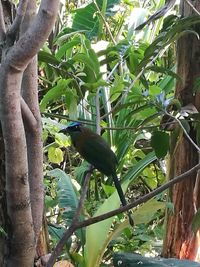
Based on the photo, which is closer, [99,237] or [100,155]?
[100,155]

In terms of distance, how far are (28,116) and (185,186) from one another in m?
0.87

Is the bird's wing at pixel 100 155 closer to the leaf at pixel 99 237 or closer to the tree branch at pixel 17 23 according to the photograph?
the leaf at pixel 99 237

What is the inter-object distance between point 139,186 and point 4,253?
184 centimetres

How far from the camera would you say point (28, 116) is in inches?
33.4

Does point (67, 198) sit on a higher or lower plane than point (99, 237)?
higher

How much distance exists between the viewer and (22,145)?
766mm

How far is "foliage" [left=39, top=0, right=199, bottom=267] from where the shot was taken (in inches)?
51.9

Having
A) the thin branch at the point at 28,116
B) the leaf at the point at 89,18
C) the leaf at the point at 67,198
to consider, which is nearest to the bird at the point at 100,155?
the leaf at the point at 67,198

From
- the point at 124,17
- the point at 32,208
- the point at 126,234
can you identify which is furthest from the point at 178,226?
the point at 124,17

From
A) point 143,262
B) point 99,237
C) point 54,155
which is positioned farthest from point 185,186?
point 54,155

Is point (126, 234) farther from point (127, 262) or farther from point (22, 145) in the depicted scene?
point (22, 145)

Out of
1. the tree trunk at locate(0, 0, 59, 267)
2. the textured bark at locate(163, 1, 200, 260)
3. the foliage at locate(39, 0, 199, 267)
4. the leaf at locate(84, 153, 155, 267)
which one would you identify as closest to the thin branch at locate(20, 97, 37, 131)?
the tree trunk at locate(0, 0, 59, 267)

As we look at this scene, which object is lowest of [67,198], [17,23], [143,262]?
[143,262]

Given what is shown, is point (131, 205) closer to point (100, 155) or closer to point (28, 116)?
point (28, 116)
